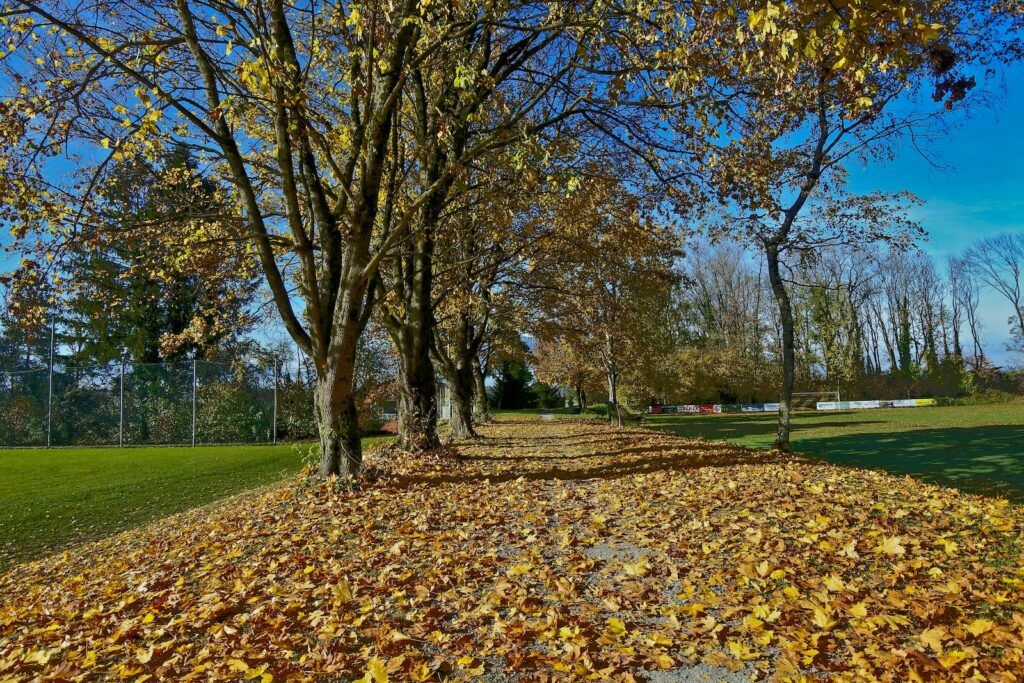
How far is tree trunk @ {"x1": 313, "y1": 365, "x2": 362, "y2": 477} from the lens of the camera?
7.54m

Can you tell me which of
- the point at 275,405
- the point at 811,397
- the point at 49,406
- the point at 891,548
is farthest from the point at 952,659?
the point at 811,397

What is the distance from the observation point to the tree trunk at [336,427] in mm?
7543

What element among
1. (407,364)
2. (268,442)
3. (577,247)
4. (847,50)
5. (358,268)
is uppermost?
(577,247)

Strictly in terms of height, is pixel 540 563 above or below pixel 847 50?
below

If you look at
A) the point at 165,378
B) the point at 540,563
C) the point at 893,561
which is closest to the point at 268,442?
the point at 165,378

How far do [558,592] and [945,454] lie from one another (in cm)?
1484

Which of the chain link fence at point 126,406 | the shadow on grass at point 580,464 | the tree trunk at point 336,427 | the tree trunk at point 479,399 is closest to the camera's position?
the tree trunk at point 336,427

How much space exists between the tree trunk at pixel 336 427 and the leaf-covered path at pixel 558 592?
2.86ft

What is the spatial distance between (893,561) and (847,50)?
353cm

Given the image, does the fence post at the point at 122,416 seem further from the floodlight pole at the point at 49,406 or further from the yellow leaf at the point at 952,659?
the yellow leaf at the point at 952,659

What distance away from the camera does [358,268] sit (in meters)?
7.41

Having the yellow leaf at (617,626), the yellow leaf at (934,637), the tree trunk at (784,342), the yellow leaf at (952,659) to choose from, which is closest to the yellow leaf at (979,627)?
the yellow leaf at (934,637)

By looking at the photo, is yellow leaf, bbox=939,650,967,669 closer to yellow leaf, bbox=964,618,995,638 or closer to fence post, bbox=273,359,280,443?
yellow leaf, bbox=964,618,995,638

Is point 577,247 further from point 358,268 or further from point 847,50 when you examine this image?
point 847,50
